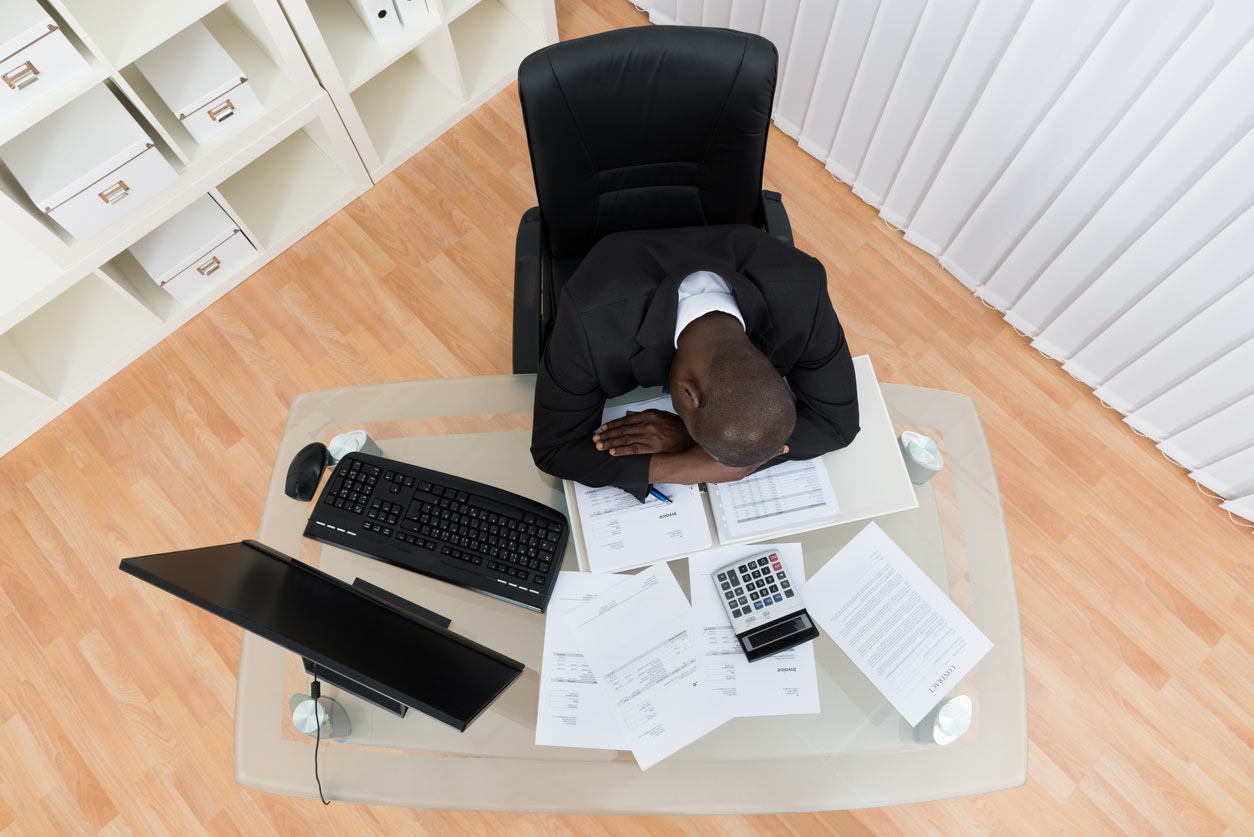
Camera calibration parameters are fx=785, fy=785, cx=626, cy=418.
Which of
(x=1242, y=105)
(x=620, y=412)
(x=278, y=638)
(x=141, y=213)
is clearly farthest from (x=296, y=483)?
(x=1242, y=105)

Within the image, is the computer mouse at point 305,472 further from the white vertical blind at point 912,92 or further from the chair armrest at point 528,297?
the white vertical blind at point 912,92

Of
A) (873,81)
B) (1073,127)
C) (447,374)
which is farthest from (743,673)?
(873,81)

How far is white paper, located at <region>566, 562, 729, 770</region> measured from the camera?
139cm

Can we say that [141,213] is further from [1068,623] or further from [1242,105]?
[1068,623]

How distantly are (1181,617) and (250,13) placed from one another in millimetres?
3006

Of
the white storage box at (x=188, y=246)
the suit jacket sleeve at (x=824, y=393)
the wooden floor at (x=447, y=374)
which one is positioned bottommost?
the wooden floor at (x=447, y=374)

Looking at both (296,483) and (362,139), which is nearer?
(296,483)

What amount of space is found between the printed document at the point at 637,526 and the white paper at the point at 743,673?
10 cm

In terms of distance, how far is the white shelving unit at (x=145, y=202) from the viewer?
1.83m

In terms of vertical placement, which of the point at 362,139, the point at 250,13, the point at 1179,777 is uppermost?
the point at 250,13

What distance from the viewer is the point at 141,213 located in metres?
2.09

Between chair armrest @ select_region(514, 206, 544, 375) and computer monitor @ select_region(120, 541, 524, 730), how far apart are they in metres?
0.61

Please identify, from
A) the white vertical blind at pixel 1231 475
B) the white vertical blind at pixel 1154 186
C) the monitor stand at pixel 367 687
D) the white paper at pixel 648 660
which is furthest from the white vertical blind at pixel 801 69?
the monitor stand at pixel 367 687

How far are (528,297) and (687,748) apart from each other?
3.13 feet
